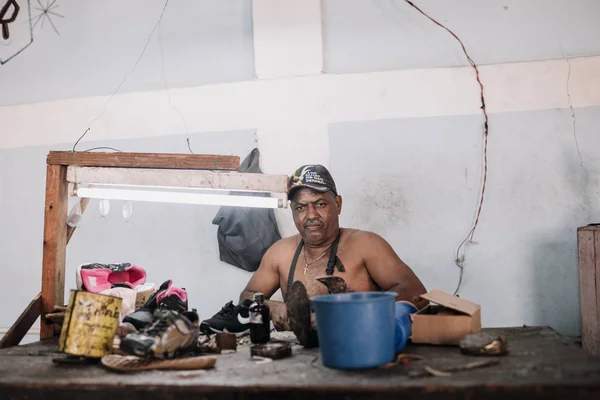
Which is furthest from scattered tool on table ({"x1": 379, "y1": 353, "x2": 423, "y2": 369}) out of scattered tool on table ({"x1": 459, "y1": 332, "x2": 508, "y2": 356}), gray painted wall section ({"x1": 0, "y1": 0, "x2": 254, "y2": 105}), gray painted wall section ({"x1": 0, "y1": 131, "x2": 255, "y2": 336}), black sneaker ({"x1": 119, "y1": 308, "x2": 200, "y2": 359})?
gray painted wall section ({"x1": 0, "y1": 0, "x2": 254, "y2": 105})

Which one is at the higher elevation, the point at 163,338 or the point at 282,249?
the point at 282,249

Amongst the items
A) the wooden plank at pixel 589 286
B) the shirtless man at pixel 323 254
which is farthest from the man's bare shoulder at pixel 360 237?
the wooden plank at pixel 589 286

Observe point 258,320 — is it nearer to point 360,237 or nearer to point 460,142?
point 360,237

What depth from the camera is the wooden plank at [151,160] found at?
267cm

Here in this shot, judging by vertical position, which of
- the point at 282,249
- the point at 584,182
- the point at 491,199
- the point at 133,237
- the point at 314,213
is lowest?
the point at 282,249

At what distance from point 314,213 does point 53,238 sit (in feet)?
4.99

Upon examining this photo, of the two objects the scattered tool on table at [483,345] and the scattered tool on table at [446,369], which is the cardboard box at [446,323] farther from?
the scattered tool on table at [446,369]

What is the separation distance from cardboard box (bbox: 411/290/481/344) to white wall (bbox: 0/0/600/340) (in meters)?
1.82

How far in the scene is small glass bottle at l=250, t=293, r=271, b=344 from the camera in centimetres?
250

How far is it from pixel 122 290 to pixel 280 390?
1348 mm

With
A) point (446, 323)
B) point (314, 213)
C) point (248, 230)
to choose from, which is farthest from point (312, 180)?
point (446, 323)

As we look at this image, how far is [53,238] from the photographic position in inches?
110

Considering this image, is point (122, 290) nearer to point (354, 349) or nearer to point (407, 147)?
point (354, 349)

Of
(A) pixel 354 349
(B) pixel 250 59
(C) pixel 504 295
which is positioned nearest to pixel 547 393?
(A) pixel 354 349
